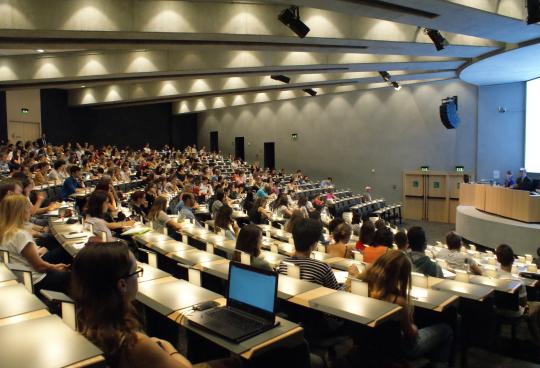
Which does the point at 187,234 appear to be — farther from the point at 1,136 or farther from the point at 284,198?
the point at 1,136

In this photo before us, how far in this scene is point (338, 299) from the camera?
290cm

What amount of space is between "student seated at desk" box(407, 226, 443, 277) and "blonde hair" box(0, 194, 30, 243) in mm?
3356

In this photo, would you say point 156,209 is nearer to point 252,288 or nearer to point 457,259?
point 457,259

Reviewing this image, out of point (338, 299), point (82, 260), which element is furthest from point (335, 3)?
point (82, 260)

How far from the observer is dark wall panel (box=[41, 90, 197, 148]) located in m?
19.3

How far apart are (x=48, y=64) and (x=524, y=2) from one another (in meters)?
11.6

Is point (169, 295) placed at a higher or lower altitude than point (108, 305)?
lower

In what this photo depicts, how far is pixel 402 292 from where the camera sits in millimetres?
2809

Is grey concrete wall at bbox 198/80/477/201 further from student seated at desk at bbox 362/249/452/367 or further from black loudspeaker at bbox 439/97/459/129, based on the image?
student seated at desk at bbox 362/249/452/367

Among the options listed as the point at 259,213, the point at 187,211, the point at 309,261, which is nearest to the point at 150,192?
the point at 259,213

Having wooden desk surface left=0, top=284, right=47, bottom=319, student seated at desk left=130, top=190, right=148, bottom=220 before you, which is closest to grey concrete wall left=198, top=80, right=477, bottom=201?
student seated at desk left=130, top=190, right=148, bottom=220

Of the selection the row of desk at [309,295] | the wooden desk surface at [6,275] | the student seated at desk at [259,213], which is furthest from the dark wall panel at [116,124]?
the wooden desk surface at [6,275]

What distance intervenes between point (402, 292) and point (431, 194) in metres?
14.3

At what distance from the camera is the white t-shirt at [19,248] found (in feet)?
11.5
